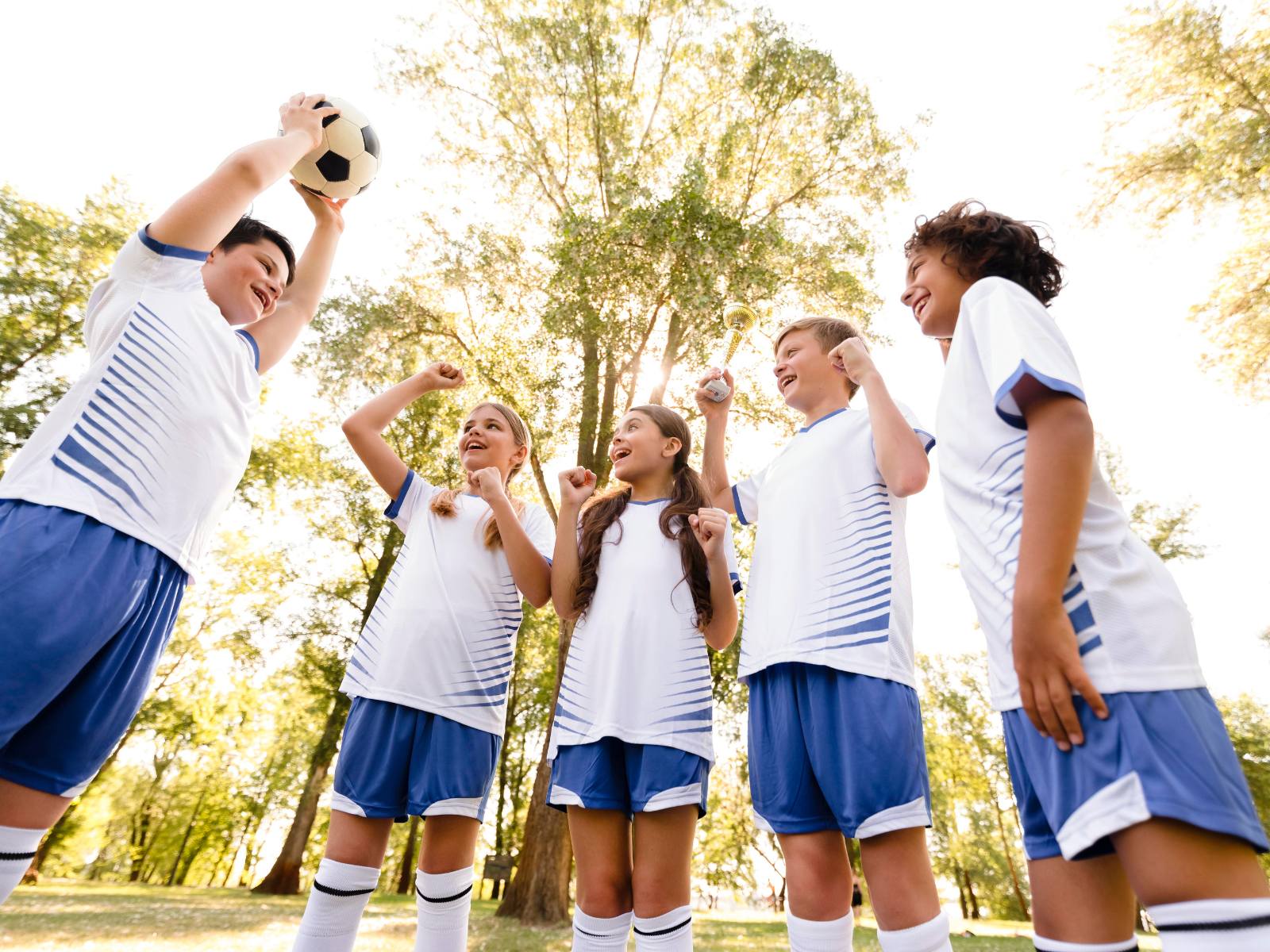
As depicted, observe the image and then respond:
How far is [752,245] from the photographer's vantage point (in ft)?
31.7

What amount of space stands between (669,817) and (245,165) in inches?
96.2

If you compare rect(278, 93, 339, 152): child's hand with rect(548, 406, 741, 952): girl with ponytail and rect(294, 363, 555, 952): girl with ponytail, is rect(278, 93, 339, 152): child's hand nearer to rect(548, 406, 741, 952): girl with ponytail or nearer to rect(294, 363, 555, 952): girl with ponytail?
rect(294, 363, 555, 952): girl with ponytail

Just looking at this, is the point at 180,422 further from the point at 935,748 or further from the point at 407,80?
the point at 935,748

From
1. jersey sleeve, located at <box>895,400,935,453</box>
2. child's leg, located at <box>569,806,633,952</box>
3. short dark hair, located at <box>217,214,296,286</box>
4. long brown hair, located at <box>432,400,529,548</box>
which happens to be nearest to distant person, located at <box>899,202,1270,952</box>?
jersey sleeve, located at <box>895,400,935,453</box>

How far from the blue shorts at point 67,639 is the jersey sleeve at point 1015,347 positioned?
2.12 m

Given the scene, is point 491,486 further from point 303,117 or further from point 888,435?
point 888,435

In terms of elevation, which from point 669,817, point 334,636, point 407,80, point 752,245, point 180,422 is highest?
point 407,80

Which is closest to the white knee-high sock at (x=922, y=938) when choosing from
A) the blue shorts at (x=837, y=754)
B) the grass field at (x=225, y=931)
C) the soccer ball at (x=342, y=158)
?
the blue shorts at (x=837, y=754)

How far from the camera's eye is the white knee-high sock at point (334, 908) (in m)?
2.59

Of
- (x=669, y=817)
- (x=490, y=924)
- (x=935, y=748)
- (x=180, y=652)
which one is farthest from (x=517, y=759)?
(x=669, y=817)

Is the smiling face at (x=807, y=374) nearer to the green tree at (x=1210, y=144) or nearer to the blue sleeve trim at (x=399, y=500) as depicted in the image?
the blue sleeve trim at (x=399, y=500)

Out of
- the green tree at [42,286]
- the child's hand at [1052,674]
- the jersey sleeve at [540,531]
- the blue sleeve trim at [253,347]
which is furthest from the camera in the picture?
the green tree at [42,286]

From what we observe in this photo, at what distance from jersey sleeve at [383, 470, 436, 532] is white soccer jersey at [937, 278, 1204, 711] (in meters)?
2.56

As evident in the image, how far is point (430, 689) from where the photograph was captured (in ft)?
9.39
